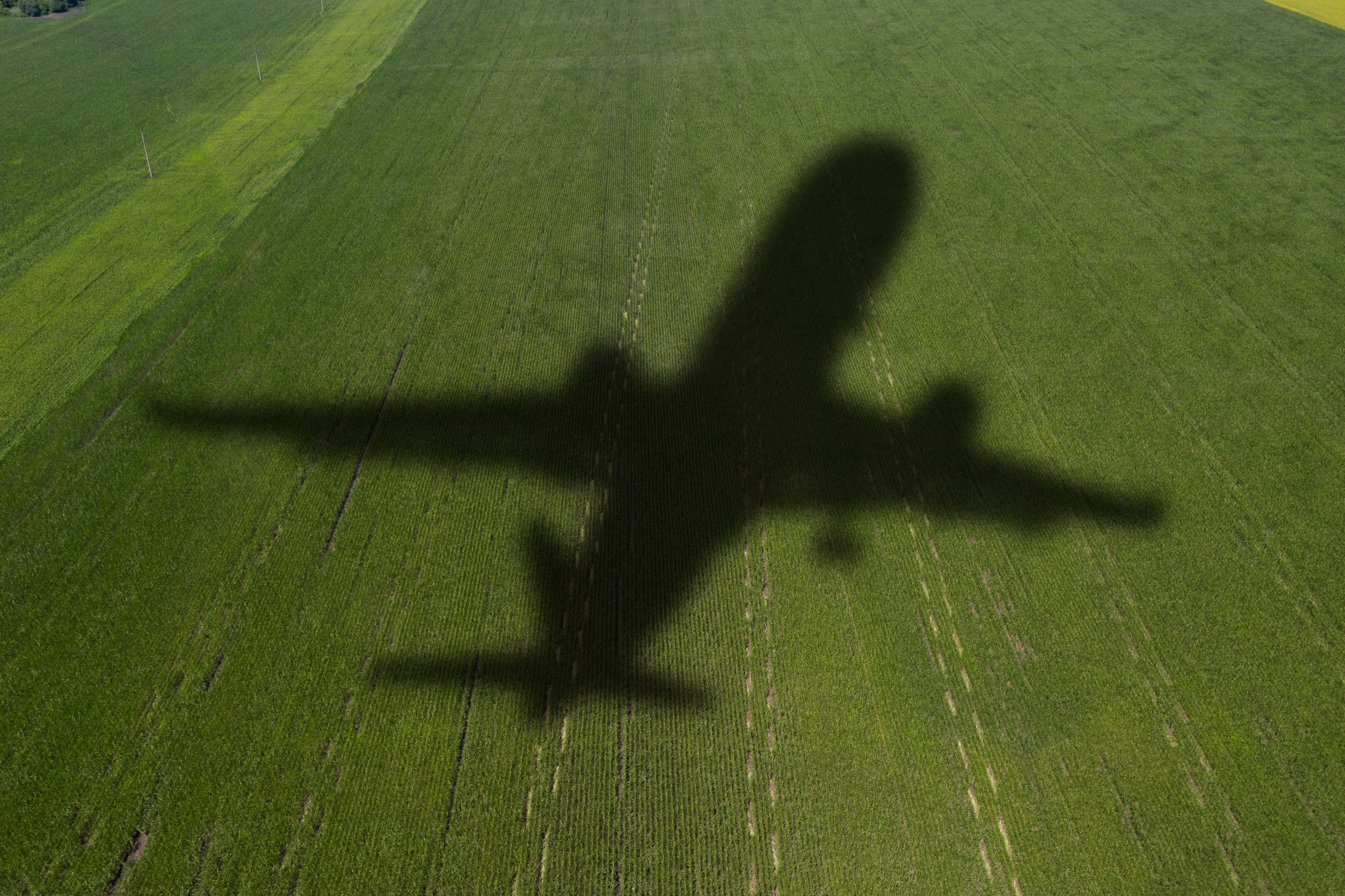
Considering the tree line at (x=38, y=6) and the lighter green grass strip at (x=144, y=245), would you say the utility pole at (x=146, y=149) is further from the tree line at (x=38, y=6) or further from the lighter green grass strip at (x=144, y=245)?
the tree line at (x=38, y=6)

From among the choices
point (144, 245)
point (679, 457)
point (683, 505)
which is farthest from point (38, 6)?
point (683, 505)

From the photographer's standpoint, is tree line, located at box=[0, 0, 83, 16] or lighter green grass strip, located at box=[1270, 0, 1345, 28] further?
tree line, located at box=[0, 0, 83, 16]

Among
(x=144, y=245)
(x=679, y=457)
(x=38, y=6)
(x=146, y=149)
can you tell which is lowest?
(x=679, y=457)

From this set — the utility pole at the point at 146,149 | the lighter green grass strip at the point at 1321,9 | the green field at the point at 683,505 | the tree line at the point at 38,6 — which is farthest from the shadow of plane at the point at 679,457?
the tree line at the point at 38,6

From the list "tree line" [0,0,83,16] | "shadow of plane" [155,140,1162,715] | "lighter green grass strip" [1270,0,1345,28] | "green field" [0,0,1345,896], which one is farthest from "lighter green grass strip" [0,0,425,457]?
"lighter green grass strip" [1270,0,1345,28]

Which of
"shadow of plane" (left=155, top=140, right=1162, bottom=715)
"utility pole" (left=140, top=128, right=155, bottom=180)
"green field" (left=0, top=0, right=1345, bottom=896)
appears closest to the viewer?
"green field" (left=0, top=0, right=1345, bottom=896)

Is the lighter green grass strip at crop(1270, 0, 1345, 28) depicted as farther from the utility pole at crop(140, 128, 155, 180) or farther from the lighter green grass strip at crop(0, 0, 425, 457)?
the utility pole at crop(140, 128, 155, 180)

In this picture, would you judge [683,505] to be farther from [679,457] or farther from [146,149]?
[146,149]
